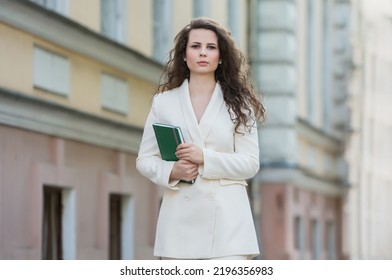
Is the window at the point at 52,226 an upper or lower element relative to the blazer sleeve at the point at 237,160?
lower

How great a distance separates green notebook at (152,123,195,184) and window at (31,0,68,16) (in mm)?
6936

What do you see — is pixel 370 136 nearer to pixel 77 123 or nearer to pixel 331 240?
pixel 331 240

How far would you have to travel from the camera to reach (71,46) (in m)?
13.5

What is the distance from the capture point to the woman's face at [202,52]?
20.1 ft

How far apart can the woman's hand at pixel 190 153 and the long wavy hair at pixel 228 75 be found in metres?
0.21

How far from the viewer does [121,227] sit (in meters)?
16.0

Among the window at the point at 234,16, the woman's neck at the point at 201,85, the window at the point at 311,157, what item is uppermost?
the window at the point at 234,16

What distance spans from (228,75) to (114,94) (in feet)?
30.1

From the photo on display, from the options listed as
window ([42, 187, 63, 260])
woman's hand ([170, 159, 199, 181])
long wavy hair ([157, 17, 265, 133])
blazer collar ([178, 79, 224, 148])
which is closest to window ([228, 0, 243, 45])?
window ([42, 187, 63, 260])

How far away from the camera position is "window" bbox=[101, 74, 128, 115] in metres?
14.9

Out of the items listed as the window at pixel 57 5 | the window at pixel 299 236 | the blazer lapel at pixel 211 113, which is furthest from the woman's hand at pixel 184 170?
the window at pixel 299 236

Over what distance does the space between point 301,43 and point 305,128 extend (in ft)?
5.08

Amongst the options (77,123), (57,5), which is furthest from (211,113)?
(77,123)

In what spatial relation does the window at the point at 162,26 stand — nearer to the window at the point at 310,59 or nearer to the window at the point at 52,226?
the window at the point at 52,226
